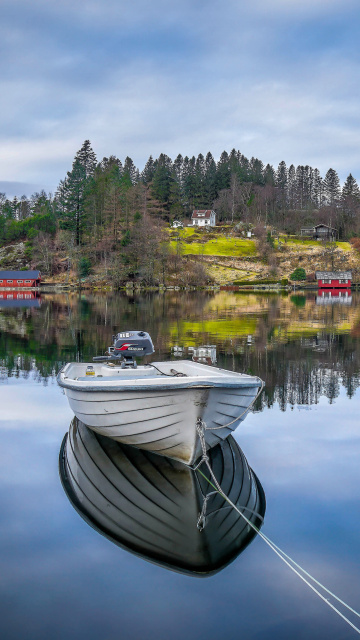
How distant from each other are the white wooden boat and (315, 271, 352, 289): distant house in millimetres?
85153

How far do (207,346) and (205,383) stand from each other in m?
Result: 15.7

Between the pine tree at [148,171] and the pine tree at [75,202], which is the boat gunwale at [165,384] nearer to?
the pine tree at [75,202]

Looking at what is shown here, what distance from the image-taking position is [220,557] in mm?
6707

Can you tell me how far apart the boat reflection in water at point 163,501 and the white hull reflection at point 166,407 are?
0.52 metres

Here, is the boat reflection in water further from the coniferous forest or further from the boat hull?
the coniferous forest

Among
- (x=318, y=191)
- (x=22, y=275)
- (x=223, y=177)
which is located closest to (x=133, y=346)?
(x=22, y=275)

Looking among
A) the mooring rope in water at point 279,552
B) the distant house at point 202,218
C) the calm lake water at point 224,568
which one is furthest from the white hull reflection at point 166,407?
the distant house at point 202,218

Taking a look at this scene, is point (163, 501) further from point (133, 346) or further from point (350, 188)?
point (350, 188)

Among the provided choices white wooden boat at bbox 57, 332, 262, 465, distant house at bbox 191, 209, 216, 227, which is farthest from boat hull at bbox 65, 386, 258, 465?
distant house at bbox 191, 209, 216, 227

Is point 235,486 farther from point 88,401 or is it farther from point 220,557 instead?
point 88,401

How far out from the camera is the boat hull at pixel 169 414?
8.52 metres

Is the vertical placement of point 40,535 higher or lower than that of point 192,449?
lower

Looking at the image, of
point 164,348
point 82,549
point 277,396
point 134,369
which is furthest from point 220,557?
point 164,348

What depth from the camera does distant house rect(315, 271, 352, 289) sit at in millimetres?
90562
